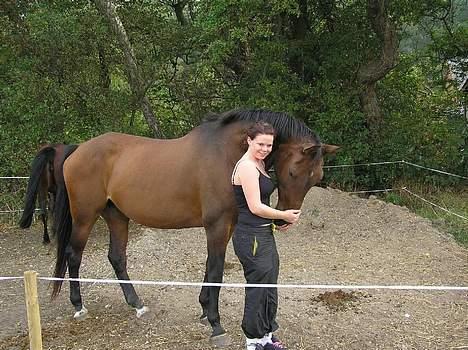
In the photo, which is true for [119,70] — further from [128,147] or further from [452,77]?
[452,77]

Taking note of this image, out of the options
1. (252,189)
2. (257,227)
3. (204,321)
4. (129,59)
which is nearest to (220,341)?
(204,321)

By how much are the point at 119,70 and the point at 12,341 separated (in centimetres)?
672

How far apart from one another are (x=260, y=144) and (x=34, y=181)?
2.66 metres

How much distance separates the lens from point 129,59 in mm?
9344

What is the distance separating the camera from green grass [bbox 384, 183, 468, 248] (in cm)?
822

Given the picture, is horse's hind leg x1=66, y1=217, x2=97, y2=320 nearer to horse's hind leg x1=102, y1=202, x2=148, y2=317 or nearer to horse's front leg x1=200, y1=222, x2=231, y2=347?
horse's hind leg x1=102, y1=202, x2=148, y2=317

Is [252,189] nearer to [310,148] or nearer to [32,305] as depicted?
[310,148]

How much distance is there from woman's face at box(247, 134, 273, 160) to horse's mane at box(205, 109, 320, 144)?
17.0 inches

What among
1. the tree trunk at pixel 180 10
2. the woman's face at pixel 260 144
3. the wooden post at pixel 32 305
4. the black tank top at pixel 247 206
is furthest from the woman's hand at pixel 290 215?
the tree trunk at pixel 180 10

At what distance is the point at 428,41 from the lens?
13.9 metres

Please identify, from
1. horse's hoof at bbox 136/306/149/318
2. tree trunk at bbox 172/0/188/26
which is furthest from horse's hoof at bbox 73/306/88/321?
tree trunk at bbox 172/0/188/26

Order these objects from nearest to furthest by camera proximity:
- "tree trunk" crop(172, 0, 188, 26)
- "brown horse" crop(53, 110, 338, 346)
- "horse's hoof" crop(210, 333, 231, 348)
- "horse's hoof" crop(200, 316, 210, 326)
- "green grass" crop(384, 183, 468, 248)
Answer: "brown horse" crop(53, 110, 338, 346) → "horse's hoof" crop(210, 333, 231, 348) → "horse's hoof" crop(200, 316, 210, 326) → "green grass" crop(384, 183, 468, 248) → "tree trunk" crop(172, 0, 188, 26)

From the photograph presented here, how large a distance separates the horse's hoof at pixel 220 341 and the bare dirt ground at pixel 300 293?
53mm

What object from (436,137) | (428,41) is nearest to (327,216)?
(436,137)
